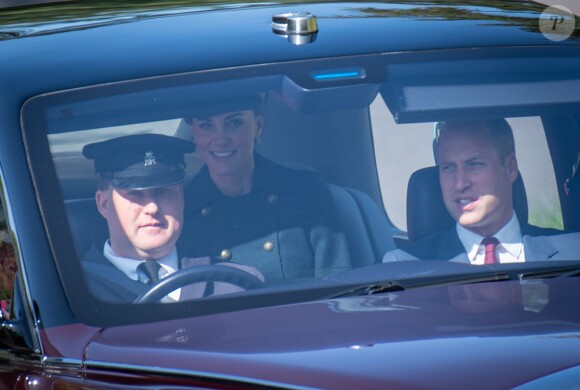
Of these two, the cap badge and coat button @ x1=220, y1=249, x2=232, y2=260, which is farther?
the cap badge

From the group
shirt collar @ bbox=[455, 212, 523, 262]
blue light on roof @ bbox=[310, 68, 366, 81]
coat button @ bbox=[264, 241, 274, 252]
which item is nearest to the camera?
coat button @ bbox=[264, 241, 274, 252]

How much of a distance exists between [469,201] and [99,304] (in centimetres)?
105

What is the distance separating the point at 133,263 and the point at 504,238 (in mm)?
969

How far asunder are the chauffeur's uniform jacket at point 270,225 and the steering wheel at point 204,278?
54mm

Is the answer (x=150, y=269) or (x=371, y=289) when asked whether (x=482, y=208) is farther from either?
(x=150, y=269)

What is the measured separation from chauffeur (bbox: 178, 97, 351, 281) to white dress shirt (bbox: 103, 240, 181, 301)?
2.0 inches

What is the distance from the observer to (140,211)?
3.54 m

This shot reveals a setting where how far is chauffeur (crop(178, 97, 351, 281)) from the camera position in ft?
11.2

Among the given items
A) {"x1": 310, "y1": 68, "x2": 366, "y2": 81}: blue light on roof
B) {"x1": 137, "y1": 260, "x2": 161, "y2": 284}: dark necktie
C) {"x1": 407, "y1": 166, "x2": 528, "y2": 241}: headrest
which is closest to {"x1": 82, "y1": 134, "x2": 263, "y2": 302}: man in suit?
{"x1": 137, "y1": 260, "x2": 161, "y2": 284}: dark necktie

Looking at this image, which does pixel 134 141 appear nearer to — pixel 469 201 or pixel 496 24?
pixel 469 201

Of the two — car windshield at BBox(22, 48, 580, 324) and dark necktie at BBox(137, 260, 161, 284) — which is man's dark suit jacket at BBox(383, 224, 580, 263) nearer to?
car windshield at BBox(22, 48, 580, 324)

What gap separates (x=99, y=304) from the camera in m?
3.18

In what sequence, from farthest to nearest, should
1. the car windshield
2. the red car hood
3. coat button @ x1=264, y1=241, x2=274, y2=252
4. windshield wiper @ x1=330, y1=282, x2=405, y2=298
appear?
1. coat button @ x1=264, y1=241, x2=274, y2=252
2. the car windshield
3. windshield wiper @ x1=330, y1=282, x2=405, y2=298
4. the red car hood

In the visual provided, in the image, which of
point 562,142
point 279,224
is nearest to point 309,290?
point 279,224
